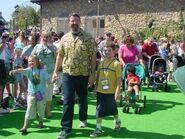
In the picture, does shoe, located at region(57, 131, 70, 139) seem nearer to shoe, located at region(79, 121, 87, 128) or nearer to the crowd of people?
the crowd of people

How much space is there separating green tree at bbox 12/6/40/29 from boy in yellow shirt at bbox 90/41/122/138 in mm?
40759

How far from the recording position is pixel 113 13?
112 ft

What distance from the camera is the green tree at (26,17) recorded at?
1941 inches

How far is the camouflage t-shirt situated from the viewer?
7.09 metres

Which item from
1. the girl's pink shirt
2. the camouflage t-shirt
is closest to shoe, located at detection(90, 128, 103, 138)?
the camouflage t-shirt

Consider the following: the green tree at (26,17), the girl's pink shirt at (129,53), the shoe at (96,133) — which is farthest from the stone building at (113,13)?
the shoe at (96,133)

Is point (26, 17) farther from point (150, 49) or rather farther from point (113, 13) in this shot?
point (150, 49)

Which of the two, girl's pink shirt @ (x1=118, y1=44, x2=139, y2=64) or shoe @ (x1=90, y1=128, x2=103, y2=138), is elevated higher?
girl's pink shirt @ (x1=118, y1=44, x2=139, y2=64)

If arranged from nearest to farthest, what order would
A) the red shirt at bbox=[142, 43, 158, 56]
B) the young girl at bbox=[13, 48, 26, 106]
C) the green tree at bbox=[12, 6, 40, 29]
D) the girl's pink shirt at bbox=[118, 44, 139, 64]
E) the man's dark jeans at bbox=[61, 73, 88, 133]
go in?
the man's dark jeans at bbox=[61, 73, 88, 133] < the young girl at bbox=[13, 48, 26, 106] < the girl's pink shirt at bbox=[118, 44, 139, 64] < the red shirt at bbox=[142, 43, 158, 56] < the green tree at bbox=[12, 6, 40, 29]

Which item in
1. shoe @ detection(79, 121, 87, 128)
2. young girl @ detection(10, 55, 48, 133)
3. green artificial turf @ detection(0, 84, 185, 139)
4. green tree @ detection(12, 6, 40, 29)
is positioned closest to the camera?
green artificial turf @ detection(0, 84, 185, 139)

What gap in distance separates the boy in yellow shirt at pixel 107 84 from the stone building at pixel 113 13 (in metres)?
23.9

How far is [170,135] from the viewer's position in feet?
24.5

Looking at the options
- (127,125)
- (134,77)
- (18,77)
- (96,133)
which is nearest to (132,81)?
(134,77)

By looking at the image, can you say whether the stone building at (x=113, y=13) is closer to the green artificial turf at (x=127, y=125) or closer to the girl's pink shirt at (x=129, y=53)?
the girl's pink shirt at (x=129, y=53)
